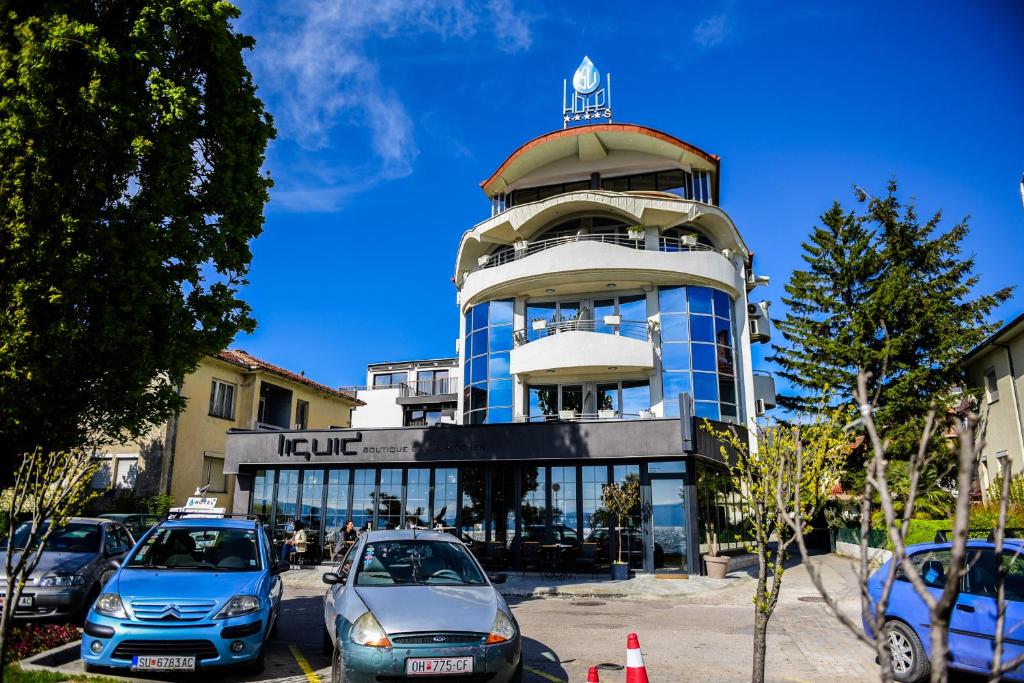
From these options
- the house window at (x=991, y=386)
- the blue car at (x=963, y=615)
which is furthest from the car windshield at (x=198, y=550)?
the house window at (x=991, y=386)

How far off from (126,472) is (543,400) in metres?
16.3

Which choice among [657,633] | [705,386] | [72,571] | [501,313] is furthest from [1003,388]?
[72,571]

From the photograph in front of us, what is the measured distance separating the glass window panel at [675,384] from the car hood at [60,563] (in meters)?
18.6

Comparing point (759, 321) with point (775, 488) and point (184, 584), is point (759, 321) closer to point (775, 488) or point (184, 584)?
point (775, 488)

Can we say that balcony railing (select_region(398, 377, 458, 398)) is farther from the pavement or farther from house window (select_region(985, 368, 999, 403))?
house window (select_region(985, 368, 999, 403))

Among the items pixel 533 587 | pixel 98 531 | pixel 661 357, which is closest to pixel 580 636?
pixel 533 587

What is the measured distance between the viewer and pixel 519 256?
27.7m

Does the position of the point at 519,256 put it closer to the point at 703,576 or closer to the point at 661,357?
the point at 661,357

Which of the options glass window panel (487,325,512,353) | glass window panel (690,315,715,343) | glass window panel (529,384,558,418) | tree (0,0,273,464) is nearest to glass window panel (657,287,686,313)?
glass window panel (690,315,715,343)

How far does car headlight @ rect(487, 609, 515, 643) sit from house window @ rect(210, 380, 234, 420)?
2532 cm

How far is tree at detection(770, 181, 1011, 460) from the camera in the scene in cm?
2672

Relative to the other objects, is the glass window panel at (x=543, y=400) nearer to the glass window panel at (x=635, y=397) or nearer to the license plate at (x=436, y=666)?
the glass window panel at (x=635, y=397)

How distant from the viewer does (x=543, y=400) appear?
86.6ft

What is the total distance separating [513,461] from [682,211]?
12.2 metres
